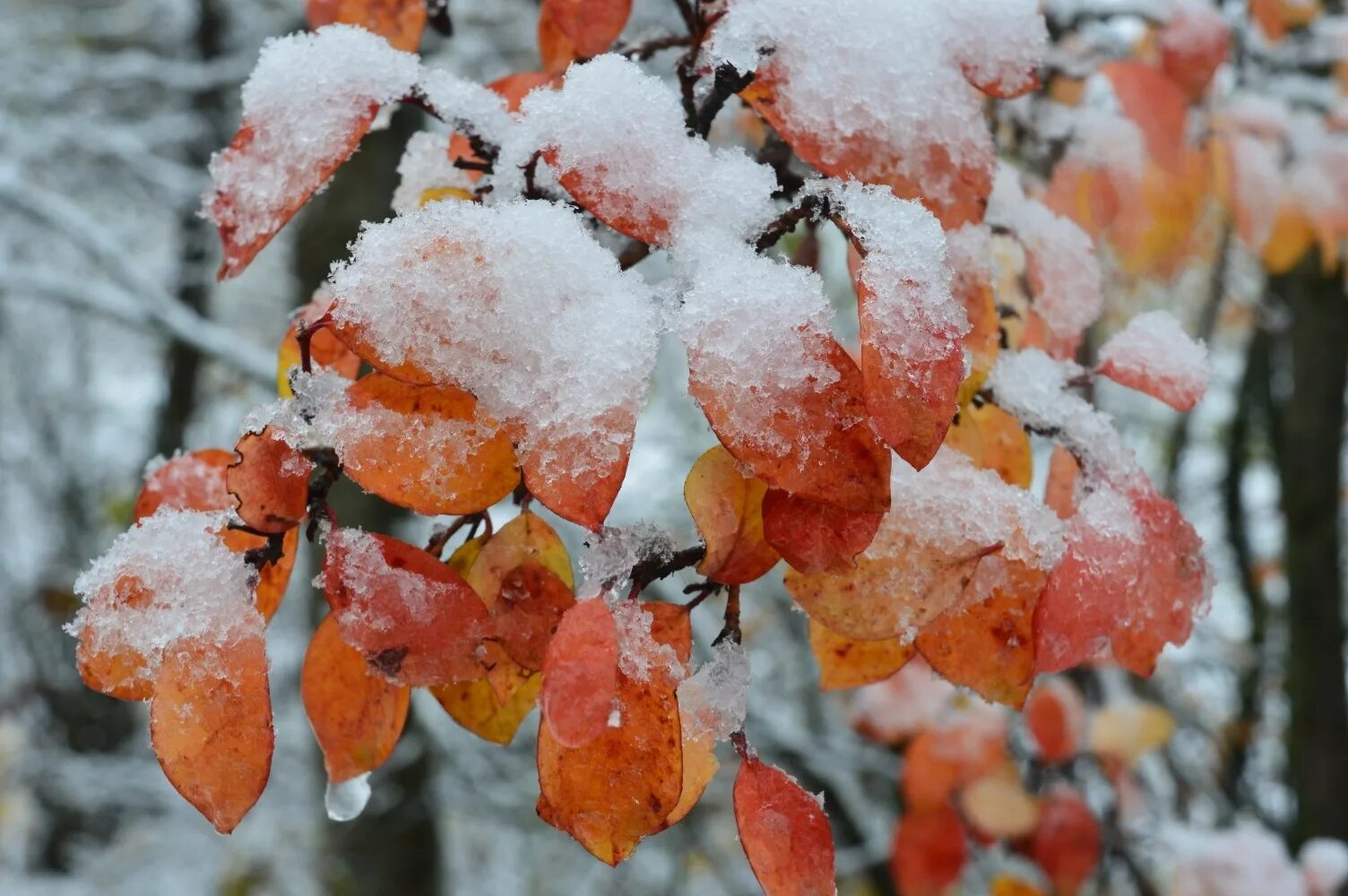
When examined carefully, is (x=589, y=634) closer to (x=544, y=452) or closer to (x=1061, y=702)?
(x=544, y=452)

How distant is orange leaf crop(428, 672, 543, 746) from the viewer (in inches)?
14.5

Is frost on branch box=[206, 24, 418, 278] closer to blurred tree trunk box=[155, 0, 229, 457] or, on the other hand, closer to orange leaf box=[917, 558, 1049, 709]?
orange leaf box=[917, 558, 1049, 709]

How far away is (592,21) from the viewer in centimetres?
42

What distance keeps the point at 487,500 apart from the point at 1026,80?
→ 0.26m

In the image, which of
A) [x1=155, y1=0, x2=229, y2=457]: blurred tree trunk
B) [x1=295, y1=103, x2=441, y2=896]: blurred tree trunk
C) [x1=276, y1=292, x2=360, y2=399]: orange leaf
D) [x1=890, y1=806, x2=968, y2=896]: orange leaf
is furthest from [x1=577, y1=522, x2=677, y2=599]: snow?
[x1=155, y1=0, x2=229, y2=457]: blurred tree trunk

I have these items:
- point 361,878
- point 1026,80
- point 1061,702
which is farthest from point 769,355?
point 361,878

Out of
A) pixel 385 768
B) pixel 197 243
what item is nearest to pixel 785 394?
pixel 385 768

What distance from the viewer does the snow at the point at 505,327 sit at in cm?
28

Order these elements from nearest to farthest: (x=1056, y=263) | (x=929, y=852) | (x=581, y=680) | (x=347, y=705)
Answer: (x=581, y=680) → (x=347, y=705) → (x=1056, y=263) → (x=929, y=852)

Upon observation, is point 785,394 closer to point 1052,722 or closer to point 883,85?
point 883,85

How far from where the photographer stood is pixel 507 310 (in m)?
0.29

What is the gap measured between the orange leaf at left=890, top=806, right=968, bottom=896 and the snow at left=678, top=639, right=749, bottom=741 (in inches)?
40.5

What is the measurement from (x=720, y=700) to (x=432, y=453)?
5.0 inches

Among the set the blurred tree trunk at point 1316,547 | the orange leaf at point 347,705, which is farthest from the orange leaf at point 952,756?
the orange leaf at point 347,705
